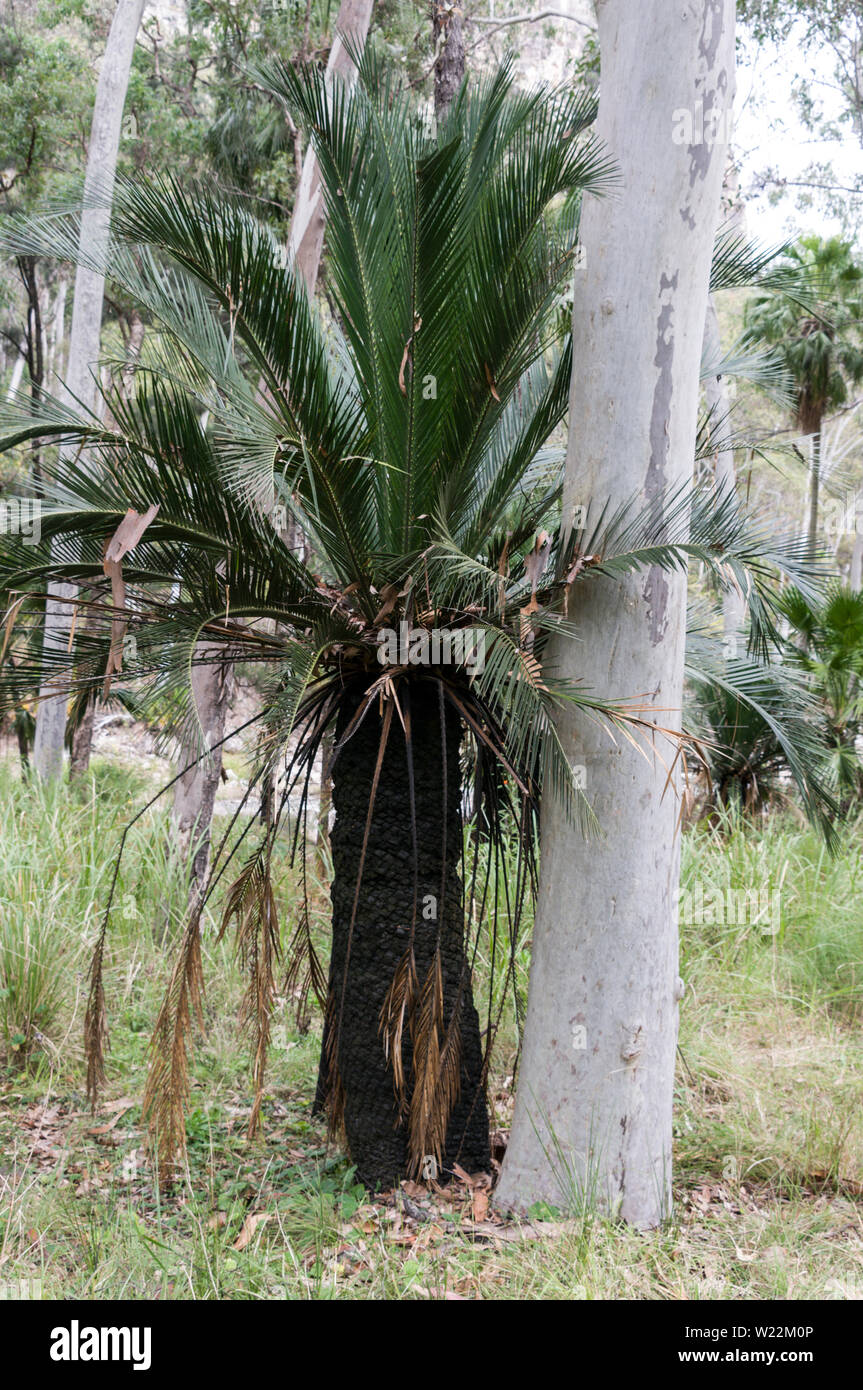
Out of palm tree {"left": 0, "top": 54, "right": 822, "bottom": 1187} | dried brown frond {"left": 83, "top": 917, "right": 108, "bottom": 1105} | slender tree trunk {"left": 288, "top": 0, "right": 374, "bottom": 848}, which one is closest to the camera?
palm tree {"left": 0, "top": 54, "right": 822, "bottom": 1187}

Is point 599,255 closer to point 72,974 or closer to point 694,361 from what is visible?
point 694,361

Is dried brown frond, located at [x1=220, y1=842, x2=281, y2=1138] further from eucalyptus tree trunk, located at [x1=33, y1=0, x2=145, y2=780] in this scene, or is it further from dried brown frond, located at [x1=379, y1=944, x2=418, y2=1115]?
eucalyptus tree trunk, located at [x1=33, y1=0, x2=145, y2=780]

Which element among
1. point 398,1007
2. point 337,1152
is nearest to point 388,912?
point 398,1007

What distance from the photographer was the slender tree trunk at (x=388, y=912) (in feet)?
13.3

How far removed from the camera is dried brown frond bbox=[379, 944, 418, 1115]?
3.71 metres


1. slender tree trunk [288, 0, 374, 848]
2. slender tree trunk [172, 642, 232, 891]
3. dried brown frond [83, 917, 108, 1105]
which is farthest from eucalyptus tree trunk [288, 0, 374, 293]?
dried brown frond [83, 917, 108, 1105]

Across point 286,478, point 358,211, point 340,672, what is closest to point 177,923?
point 340,672

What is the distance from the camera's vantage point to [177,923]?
21.2 feet

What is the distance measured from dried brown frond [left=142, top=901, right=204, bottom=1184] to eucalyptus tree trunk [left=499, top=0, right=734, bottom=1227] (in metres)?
1.34

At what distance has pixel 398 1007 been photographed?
379 centimetres

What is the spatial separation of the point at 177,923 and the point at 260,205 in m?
10.3

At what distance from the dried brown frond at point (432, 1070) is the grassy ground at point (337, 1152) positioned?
0.28 meters

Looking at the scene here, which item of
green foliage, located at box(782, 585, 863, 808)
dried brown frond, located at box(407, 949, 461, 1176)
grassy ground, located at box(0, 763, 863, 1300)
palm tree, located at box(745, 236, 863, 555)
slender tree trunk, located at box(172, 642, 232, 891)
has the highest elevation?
palm tree, located at box(745, 236, 863, 555)

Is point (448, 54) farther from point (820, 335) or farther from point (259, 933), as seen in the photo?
point (820, 335)
